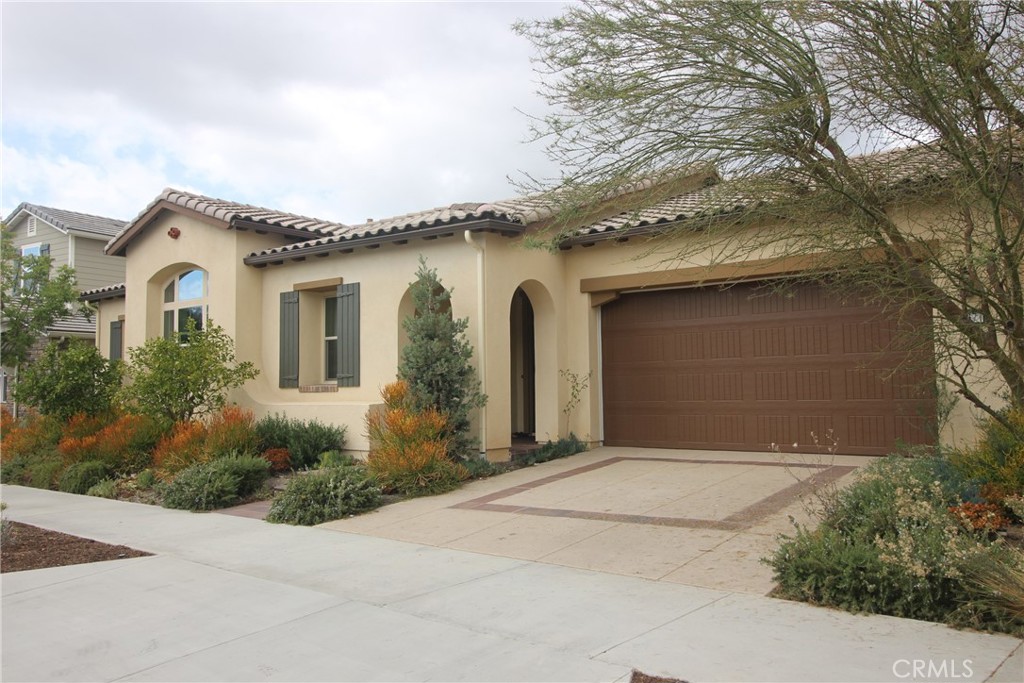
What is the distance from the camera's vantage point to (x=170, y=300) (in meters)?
16.3

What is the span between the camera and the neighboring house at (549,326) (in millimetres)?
11367

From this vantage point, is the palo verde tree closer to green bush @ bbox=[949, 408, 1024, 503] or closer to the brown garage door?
green bush @ bbox=[949, 408, 1024, 503]

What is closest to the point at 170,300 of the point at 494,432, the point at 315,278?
the point at 315,278

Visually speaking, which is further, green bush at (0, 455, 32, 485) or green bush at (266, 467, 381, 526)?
green bush at (0, 455, 32, 485)

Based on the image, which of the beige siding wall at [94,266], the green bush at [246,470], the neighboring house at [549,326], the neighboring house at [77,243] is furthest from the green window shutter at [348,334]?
the beige siding wall at [94,266]

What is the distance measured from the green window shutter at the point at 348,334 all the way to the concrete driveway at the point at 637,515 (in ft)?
11.9

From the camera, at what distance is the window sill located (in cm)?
1389

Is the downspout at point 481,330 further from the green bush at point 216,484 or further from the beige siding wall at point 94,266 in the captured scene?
the beige siding wall at point 94,266

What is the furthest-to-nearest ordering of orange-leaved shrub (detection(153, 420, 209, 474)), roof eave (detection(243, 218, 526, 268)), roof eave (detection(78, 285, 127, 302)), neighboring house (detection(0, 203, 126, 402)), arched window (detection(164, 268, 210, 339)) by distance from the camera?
neighboring house (detection(0, 203, 126, 402))
roof eave (detection(78, 285, 127, 302))
arched window (detection(164, 268, 210, 339))
orange-leaved shrub (detection(153, 420, 209, 474))
roof eave (detection(243, 218, 526, 268))

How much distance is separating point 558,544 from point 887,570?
309 centimetres

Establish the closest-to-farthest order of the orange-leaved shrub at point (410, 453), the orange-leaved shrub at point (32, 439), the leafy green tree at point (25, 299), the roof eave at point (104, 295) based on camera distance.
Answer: the orange-leaved shrub at point (410, 453), the orange-leaved shrub at point (32, 439), the leafy green tree at point (25, 299), the roof eave at point (104, 295)

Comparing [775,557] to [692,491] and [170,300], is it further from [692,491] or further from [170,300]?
[170,300]

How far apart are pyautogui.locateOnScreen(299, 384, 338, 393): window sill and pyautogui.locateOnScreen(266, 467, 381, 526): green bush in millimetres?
3945

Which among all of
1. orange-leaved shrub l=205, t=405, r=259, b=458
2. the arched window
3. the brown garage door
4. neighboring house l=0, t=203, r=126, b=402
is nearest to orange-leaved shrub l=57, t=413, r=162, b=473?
orange-leaved shrub l=205, t=405, r=259, b=458
